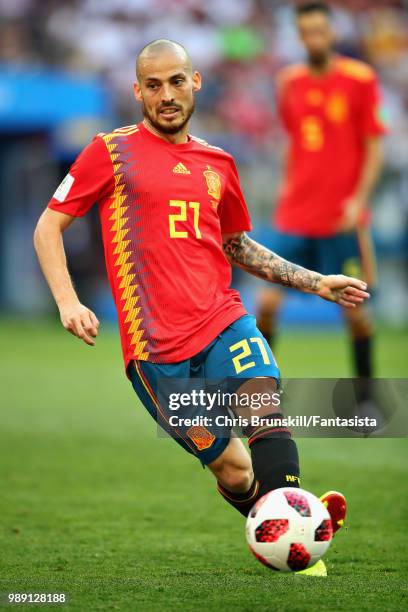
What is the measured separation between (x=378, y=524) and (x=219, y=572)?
1.30m

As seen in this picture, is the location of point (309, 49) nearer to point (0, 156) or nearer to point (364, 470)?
point (364, 470)

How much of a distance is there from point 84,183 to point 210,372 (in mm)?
922

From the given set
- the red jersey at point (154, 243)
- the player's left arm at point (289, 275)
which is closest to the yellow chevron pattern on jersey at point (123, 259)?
the red jersey at point (154, 243)

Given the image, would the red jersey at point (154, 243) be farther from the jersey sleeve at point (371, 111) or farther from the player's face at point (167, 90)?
the jersey sleeve at point (371, 111)

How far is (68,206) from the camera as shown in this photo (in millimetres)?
4484

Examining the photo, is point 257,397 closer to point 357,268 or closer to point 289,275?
point 289,275

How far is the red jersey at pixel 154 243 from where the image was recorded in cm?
A: 447

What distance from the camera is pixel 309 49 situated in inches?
339

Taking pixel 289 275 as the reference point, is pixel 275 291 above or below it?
below

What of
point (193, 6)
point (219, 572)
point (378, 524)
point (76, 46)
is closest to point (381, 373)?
point (378, 524)

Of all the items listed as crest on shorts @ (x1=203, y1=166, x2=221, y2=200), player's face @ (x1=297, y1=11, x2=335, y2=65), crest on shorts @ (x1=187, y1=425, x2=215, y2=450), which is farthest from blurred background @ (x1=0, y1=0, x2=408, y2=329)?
crest on shorts @ (x1=187, y1=425, x2=215, y2=450)

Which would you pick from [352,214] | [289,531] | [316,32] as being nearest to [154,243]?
[289,531]

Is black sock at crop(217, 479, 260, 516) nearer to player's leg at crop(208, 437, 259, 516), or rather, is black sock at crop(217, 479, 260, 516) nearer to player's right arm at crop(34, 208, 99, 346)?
player's leg at crop(208, 437, 259, 516)

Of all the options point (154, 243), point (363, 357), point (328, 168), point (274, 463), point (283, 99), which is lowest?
point (363, 357)
